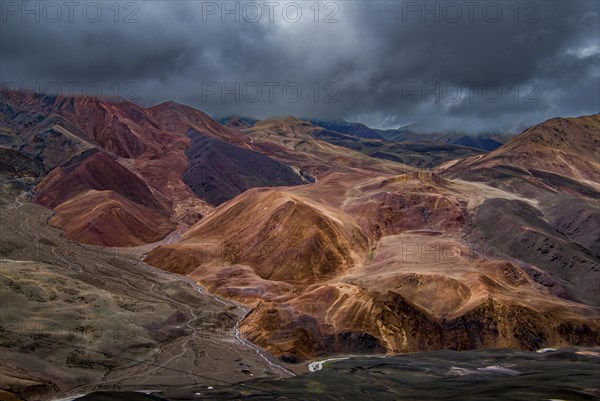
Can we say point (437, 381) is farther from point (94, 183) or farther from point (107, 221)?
point (94, 183)

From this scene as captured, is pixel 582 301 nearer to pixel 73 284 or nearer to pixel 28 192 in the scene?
pixel 73 284

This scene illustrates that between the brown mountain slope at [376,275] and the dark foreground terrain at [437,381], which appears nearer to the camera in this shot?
the dark foreground terrain at [437,381]

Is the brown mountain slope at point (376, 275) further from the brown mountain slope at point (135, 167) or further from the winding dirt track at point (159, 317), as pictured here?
the brown mountain slope at point (135, 167)

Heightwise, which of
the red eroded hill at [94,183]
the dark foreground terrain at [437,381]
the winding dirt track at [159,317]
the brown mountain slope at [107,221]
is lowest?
the dark foreground terrain at [437,381]

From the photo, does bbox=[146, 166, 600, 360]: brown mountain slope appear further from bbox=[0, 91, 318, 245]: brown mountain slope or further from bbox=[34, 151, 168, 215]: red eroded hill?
bbox=[34, 151, 168, 215]: red eroded hill

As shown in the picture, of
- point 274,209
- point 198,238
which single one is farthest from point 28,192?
point 274,209

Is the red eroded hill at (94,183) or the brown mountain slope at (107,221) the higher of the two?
the red eroded hill at (94,183)

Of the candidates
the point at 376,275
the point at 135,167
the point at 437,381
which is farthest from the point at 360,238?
the point at 135,167

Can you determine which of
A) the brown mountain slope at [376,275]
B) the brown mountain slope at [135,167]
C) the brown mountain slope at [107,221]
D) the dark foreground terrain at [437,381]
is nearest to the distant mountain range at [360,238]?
the brown mountain slope at [376,275]

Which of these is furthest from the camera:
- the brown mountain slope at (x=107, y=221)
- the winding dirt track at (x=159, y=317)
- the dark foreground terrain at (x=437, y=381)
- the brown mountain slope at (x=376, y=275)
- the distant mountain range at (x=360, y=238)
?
the brown mountain slope at (x=107, y=221)

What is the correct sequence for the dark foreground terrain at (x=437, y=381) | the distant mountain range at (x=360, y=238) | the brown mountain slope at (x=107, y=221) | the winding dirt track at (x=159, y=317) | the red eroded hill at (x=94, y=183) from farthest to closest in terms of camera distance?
the red eroded hill at (x=94, y=183)
the brown mountain slope at (x=107, y=221)
the distant mountain range at (x=360, y=238)
the winding dirt track at (x=159, y=317)
the dark foreground terrain at (x=437, y=381)

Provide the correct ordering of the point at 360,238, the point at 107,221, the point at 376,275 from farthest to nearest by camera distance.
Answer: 1. the point at 107,221
2. the point at 360,238
3. the point at 376,275

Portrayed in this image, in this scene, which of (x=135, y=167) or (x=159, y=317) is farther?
(x=135, y=167)
